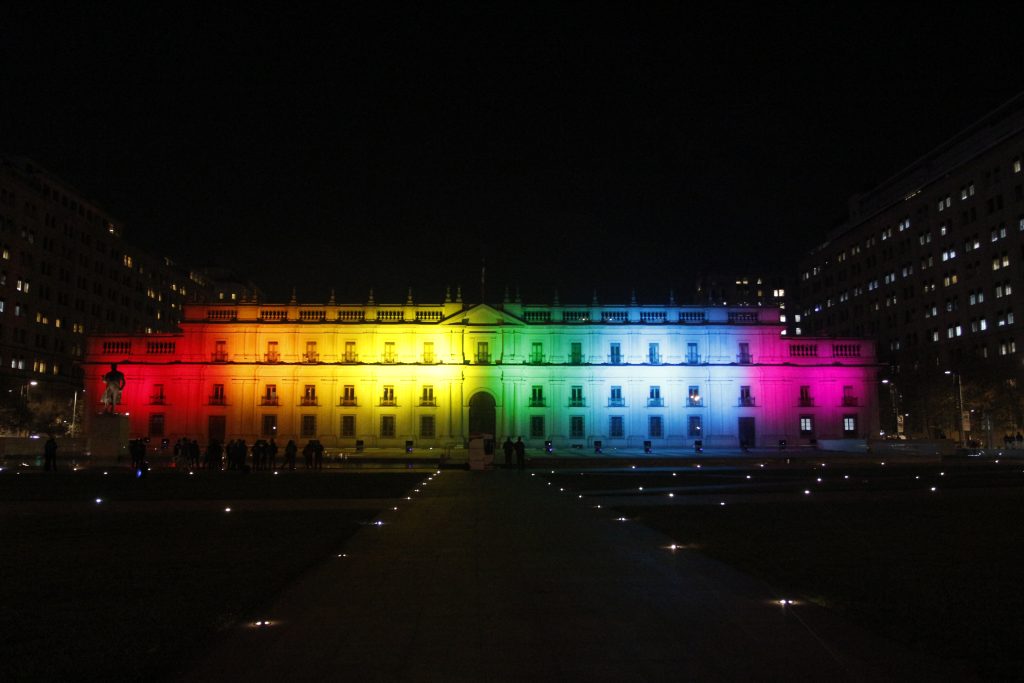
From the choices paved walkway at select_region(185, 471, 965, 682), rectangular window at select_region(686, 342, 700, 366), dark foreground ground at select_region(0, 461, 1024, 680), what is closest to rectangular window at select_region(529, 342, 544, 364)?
rectangular window at select_region(686, 342, 700, 366)

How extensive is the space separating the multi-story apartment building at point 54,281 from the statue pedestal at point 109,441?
3153cm

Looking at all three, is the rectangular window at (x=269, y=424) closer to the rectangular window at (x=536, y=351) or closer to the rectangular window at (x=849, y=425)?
the rectangular window at (x=536, y=351)

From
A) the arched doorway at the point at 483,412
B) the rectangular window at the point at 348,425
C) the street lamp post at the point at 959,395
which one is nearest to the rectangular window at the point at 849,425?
the street lamp post at the point at 959,395

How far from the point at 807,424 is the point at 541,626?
73089mm

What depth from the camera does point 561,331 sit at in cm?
7556

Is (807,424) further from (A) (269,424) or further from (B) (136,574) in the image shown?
(B) (136,574)

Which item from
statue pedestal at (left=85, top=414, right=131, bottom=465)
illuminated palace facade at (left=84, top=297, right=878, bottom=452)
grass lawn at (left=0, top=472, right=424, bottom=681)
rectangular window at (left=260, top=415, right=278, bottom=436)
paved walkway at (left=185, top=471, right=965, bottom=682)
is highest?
illuminated palace facade at (left=84, top=297, right=878, bottom=452)

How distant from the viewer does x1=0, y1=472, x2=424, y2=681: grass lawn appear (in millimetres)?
6860

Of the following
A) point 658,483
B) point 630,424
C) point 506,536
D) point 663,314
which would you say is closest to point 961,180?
point 663,314

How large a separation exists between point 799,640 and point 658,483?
20.8 metres

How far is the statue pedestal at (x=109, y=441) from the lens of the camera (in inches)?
1684

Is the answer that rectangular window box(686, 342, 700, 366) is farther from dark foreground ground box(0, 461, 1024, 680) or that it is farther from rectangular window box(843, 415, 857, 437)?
dark foreground ground box(0, 461, 1024, 680)

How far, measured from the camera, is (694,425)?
74812 millimetres

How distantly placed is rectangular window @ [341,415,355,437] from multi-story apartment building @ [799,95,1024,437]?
51.7 meters
